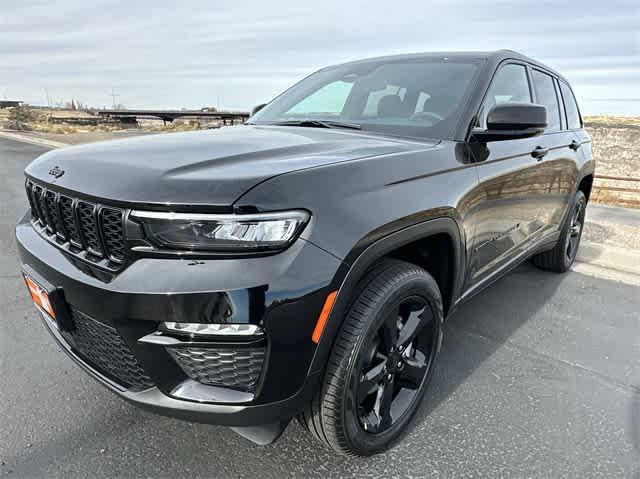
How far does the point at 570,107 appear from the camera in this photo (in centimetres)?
421

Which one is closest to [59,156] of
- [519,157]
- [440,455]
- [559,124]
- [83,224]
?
[83,224]

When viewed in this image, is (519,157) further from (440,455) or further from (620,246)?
(620,246)

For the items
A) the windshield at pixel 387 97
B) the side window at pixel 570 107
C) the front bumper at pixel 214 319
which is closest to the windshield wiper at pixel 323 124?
the windshield at pixel 387 97

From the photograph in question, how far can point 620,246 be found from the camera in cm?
536

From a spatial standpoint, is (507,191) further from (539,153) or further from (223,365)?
(223,365)

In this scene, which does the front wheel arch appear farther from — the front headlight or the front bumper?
the front headlight

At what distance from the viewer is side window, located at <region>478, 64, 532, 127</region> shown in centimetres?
263

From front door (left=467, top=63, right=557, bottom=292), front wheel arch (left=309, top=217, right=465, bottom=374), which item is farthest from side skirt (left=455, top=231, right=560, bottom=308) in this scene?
front wheel arch (left=309, top=217, right=465, bottom=374)

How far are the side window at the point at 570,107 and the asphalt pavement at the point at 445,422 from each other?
1867mm

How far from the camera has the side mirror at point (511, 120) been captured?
2.28 m

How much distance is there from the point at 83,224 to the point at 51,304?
1.14 ft

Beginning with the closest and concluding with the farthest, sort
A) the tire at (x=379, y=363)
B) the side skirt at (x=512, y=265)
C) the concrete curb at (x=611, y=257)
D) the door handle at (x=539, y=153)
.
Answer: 1. the tire at (x=379, y=363)
2. the side skirt at (x=512, y=265)
3. the door handle at (x=539, y=153)
4. the concrete curb at (x=611, y=257)

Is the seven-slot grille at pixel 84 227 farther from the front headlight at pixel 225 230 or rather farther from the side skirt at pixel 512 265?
the side skirt at pixel 512 265

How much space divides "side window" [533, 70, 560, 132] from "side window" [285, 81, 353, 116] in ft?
4.71
